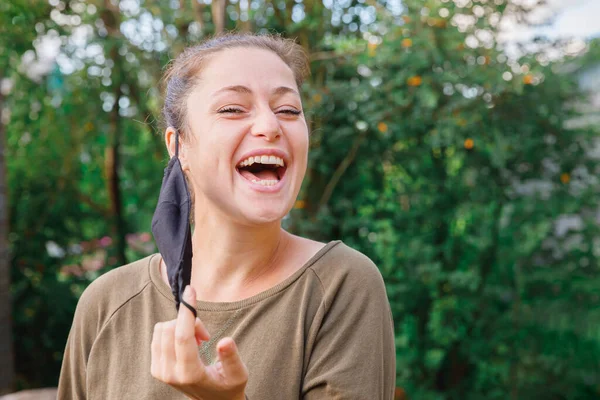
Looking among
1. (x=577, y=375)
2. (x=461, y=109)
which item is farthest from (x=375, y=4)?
(x=577, y=375)

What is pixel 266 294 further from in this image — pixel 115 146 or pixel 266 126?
pixel 115 146

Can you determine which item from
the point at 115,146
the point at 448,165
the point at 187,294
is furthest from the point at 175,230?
the point at 115,146

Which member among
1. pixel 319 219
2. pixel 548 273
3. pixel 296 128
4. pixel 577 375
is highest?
pixel 296 128

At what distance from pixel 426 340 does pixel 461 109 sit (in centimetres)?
160

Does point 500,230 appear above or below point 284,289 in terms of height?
below

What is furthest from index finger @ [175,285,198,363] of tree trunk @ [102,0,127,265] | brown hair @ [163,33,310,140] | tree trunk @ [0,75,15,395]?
tree trunk @ [102,0,127,265]

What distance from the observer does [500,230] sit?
15.1 feet

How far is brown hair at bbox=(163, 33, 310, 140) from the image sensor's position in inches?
65.6

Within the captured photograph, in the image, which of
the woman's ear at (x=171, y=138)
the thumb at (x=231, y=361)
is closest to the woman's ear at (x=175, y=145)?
the woman's ear at (x=171, y=138)

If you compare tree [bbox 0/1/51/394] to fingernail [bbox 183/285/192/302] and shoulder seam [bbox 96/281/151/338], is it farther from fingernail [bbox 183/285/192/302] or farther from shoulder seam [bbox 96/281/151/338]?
fingernail [bbox 183/285/192/302]

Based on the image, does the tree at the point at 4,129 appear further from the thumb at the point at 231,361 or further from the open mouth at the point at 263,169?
the thumb at the point at 231,361

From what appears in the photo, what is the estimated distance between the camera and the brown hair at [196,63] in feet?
5.46

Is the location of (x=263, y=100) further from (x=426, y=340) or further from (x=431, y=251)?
(x=426, y=340)

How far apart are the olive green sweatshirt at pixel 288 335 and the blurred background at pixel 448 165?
2.57 m
